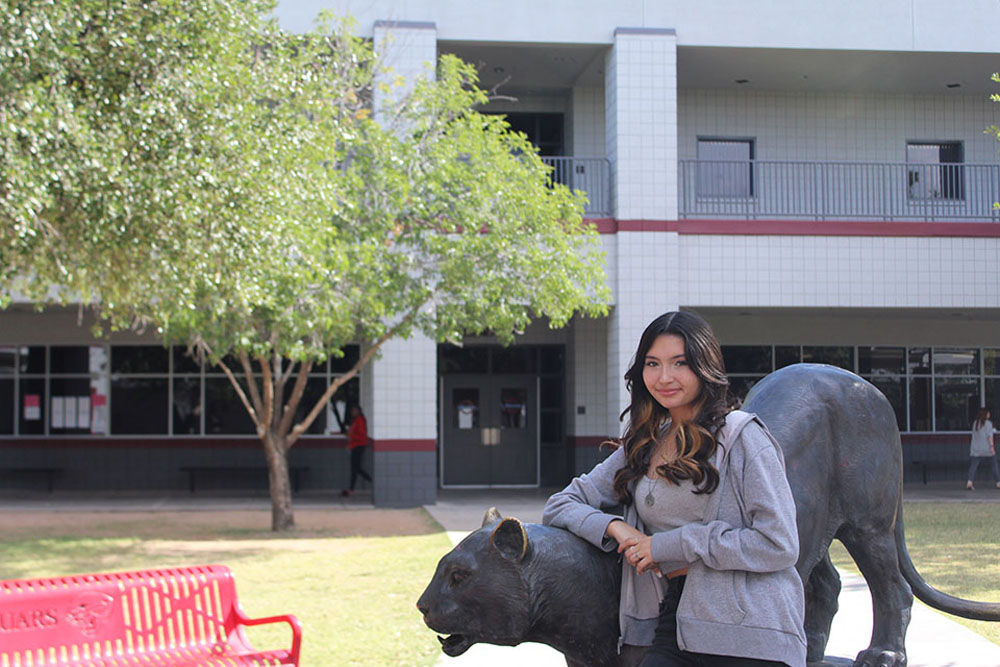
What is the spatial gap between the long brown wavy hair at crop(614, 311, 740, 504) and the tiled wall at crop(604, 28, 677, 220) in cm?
1506

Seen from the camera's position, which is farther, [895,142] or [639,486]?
[895,142]

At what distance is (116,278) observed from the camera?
33.7ft

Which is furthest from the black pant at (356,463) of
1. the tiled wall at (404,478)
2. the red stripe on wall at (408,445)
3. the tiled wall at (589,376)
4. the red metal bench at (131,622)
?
the red metal bench at (131,622)

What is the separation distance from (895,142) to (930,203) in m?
1.61

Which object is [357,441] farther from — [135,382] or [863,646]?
[863,646]

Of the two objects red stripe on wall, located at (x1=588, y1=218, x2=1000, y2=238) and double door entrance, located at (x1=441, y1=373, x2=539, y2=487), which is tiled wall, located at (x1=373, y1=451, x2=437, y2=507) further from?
red stripe on wall, located at (x1=588, y1=218, x2=1000, y2=238)

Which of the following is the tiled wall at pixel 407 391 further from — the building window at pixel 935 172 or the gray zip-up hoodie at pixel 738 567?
the gray zip-up hoodie at pixel 738 567

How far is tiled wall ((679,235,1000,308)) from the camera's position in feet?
59.8

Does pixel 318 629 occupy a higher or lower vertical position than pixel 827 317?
lower

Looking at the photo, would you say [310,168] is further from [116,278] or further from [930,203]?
[930,203]

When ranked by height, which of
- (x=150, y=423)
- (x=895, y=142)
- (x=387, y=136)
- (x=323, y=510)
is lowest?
(x=323, y=510)

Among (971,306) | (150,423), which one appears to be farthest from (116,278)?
(971,306)

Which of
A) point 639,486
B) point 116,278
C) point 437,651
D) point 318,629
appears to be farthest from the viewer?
point 116,278

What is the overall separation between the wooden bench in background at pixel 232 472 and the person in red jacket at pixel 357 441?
1.20m
